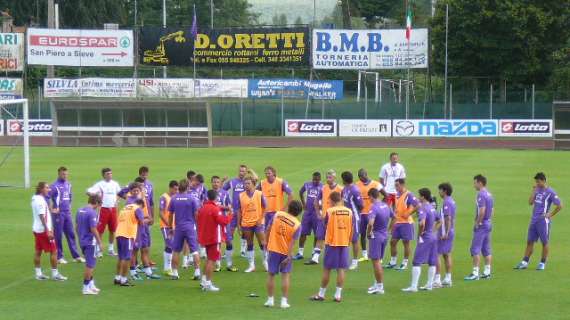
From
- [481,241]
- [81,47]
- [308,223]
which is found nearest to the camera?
[481,241]

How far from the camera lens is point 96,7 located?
91.9 m

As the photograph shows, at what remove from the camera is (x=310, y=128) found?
188ft

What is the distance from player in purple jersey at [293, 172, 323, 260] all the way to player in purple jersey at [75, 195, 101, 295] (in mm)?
4920

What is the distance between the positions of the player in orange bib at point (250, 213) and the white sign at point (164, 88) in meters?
43.7

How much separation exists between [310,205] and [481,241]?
397 centimetres

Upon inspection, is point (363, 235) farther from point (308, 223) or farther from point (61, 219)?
point (61, 219)

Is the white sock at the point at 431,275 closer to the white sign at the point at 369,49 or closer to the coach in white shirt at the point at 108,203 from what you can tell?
the coach in white shirt at the point at 108,203

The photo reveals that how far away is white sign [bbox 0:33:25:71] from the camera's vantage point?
63.9m

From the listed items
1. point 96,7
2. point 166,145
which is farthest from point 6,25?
point 166,145

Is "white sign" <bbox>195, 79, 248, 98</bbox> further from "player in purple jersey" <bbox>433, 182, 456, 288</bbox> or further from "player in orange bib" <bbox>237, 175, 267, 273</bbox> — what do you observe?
"player in purple jersey" <bbox>433, 182, 456, 288</bbox>

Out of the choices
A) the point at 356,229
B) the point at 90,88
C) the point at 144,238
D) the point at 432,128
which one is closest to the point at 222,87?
the point at 90,88

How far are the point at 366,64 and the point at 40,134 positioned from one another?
2172 cm

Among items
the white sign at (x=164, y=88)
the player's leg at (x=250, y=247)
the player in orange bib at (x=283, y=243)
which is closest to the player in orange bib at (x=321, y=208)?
the player's leg at (x=250, y=247)

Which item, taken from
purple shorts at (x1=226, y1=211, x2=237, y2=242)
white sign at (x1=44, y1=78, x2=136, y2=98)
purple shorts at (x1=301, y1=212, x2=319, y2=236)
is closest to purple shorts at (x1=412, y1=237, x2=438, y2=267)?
purple shorts at (x1=301, y1=212, x2=319, y2=236)
